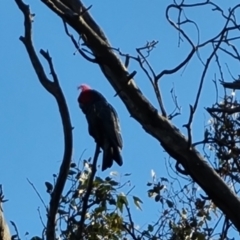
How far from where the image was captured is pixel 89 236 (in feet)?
13.5

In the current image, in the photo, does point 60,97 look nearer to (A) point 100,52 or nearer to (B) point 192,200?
(A) point 100,52

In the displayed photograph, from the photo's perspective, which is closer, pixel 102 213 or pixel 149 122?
pixel 149 122

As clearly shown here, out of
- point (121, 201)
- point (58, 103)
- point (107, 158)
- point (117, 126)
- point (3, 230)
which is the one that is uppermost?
point (117, 126)

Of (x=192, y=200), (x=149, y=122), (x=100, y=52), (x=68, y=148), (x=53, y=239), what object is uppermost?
(x=192, y=200)

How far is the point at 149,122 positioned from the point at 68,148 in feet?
1.28

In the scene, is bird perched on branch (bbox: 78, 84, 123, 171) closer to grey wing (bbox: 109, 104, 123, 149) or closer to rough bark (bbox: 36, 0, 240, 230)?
grey wing (bbox: 109, 104, 123, 149)

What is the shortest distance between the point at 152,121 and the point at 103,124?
251cm

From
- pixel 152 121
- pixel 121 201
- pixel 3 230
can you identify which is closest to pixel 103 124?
pixel 121 201

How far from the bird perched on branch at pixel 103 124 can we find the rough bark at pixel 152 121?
1414 mm

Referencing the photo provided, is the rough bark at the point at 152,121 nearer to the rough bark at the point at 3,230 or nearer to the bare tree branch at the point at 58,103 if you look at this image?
the bare tree branch at the point at 58,103

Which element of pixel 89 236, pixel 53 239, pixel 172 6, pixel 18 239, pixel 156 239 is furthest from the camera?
pixel 156 239

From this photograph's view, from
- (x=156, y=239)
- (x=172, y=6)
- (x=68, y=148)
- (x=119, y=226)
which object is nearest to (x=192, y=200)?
(x=156, y=239)

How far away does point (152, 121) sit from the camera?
303 cm

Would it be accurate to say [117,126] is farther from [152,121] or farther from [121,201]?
[152,121]
